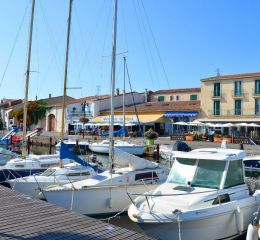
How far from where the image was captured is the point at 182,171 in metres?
12.2

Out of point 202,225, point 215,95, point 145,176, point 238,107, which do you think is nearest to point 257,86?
point 238,107

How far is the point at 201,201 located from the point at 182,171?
6.11ft

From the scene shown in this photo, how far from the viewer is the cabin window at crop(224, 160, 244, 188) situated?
11.5 metres

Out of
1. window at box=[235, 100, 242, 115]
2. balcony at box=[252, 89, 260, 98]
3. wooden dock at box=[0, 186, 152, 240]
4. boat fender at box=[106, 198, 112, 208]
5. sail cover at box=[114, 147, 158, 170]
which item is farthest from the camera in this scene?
window at box=[235, 100, 242, 115]

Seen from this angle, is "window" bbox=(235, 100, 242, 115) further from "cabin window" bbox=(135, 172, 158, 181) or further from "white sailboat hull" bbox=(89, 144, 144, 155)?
"cabin window" bbox=(135, 172, 158, 181)

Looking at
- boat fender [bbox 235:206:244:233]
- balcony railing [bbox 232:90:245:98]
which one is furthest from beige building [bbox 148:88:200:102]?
boat fender [bbox 235:206:244:233]

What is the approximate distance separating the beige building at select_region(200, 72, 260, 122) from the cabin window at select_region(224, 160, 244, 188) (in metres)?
37.8

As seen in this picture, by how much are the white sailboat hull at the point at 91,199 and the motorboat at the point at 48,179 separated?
151 cm

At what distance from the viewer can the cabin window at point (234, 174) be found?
1153 centimetres

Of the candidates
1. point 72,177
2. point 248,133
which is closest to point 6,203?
point 72,177

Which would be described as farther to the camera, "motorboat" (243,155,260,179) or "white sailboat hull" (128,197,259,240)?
A: "motorboat" (243,155,260,179)

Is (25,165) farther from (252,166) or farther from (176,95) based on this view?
(176,95)

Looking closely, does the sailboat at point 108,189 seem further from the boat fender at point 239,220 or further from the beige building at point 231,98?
the beige building at point 231,98

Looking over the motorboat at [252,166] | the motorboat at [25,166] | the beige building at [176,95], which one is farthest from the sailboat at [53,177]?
the beige building at [176,95]
